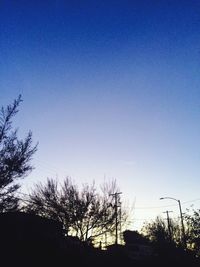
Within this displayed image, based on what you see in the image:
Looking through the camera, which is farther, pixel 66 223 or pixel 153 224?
pixel 153 224

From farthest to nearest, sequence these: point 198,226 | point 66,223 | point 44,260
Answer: point 198,226 < point 66,223 < point 44,260

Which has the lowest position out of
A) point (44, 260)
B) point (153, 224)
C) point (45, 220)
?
point (44, 260)

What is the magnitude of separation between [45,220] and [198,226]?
23290 millimetres

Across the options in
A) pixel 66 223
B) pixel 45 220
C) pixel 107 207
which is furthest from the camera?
pixel 107 207

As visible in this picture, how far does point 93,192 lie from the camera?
30781 millimetres

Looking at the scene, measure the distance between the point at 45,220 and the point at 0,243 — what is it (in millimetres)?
10781

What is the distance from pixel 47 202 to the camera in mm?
29609

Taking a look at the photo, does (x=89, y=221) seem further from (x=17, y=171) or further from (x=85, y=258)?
(x=17, y=171)

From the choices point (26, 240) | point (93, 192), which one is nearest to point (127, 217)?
point (93, 192)

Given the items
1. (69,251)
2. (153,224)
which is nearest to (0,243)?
(69,251)

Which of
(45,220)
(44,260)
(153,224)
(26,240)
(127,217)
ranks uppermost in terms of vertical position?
(153,224)

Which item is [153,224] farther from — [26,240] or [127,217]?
[26,240]

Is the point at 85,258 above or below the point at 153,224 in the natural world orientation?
below

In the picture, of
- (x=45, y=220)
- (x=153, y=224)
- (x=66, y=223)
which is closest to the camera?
(x=45, y=220)
